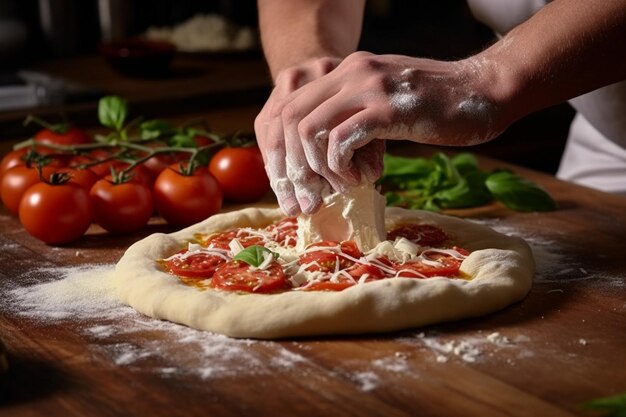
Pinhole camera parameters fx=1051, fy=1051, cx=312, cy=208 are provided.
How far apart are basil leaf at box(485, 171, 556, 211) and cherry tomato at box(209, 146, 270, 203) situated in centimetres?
59

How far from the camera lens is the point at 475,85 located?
1927mm

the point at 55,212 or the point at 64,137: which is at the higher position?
the point at 64,137

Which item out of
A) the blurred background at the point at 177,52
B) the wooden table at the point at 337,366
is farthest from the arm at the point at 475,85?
the blurred background at the point at 177,52

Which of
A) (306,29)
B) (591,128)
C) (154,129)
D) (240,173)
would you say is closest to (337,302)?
(240,173)

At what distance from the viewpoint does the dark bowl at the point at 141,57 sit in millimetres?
4035

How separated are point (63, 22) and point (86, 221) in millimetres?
2592

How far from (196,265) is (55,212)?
0.45 m

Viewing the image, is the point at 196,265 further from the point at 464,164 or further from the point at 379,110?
the point at 464,164

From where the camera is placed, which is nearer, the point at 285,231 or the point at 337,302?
the point at 337,302

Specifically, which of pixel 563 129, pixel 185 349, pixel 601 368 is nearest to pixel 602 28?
pixel 601 368

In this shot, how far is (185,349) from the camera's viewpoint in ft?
5.72

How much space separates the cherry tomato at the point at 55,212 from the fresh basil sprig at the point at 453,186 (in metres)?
0.75

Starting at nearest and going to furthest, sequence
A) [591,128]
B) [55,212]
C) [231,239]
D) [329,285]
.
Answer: [329,285], [231,239], [55,212], [591,128]

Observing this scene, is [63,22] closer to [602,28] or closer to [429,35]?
[429,35]
